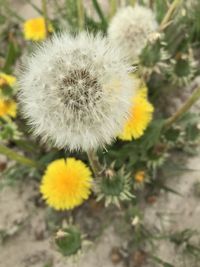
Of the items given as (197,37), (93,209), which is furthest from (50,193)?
(197,37)

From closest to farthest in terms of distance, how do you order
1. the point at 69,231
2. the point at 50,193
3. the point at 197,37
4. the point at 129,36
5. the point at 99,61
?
the point at 99,61, the point at 69,231, the point at 50,193, the point at 129,36, the point at 197,37

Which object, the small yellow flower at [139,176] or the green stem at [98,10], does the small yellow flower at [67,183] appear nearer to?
the small yellow flower at [139,176]

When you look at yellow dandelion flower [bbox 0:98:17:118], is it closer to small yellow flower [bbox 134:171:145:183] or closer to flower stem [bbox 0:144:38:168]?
flower stem [bbox 0:144:38:168]

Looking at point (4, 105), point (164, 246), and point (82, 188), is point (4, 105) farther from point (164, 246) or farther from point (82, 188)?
point (164, 246)

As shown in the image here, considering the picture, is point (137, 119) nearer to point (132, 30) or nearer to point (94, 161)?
point (94, 161)

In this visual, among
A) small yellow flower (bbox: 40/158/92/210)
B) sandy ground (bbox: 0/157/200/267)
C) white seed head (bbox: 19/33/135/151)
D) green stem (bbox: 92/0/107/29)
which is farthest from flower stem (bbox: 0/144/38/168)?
green stem (bbox: 92/0/107/29)

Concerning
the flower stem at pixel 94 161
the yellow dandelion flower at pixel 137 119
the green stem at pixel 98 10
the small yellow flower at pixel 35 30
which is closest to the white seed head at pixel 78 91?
the flower stem at pixel 94 161

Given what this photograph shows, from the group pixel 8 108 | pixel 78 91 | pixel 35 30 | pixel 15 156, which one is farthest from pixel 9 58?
pixel 78 91
